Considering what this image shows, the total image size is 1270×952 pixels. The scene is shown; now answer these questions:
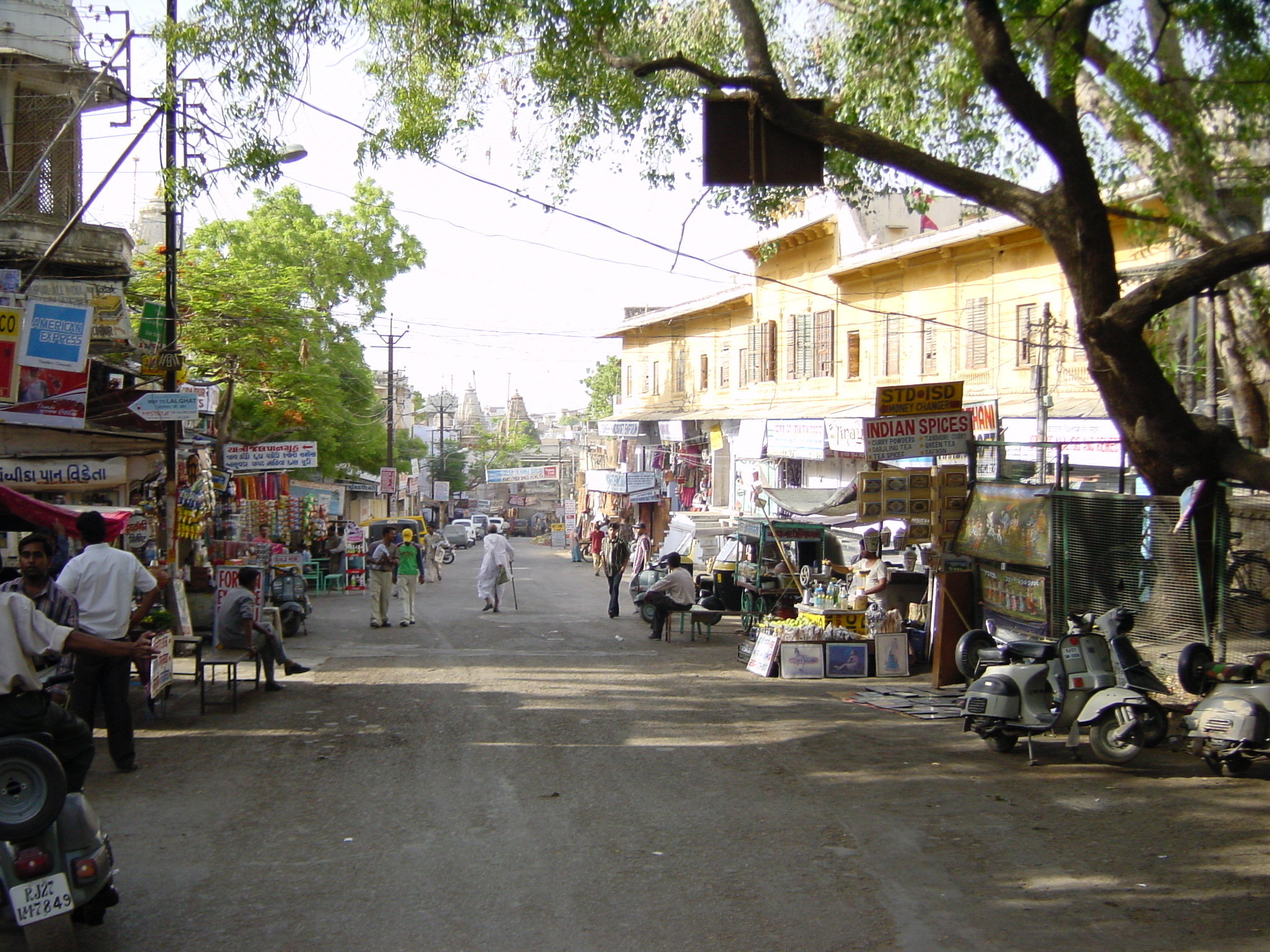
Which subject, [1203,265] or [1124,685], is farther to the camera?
[1124,685]

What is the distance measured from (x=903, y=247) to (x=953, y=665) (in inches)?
629

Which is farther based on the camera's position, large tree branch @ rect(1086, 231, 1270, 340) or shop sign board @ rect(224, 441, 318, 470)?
shop sign board @ rect(224, 441, 318, 470)

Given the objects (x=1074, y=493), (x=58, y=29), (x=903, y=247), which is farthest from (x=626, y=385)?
(x=1074, y=493)

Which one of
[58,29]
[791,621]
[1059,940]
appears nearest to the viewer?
[1059,940]

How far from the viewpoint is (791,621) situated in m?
15.2

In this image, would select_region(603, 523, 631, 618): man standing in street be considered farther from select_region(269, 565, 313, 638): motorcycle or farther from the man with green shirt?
select_region(269, 565, 313, 638): motorcycle

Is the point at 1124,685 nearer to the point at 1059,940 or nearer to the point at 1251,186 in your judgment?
the point at 1059,940

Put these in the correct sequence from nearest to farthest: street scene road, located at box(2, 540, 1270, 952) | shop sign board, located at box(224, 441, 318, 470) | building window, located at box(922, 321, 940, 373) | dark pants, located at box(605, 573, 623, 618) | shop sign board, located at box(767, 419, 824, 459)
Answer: street scene road, located at box(2, 540, 1270, 952), dark pants, located at box(605, 573, 623, 618), shop sign board, located at box(224, 441, 318, 470), building window, located at box(922, 321, 940, 373), shop sign board, located at box(767, 419, 824, 459)

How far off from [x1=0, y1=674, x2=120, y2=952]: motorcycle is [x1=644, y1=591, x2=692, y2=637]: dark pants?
45.4 feet

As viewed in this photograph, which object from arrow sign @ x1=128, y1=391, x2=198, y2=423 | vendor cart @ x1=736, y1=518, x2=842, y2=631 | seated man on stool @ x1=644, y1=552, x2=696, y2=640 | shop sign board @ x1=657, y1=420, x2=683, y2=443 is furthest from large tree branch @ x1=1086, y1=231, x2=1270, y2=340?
shop sign board @ x1=657, y1=420, x2=683, y2=443

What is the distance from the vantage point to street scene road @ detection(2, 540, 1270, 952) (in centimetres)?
552

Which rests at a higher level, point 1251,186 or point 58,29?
point 58,29

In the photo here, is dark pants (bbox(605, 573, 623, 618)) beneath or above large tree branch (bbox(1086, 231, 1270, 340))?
beneath

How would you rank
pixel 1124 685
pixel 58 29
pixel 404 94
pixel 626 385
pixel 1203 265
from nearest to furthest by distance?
1. pixel 1203 265
2. pixel 1124 685
3. pixel 404 94
4. pixel 58 29
5. pixel 626 385
